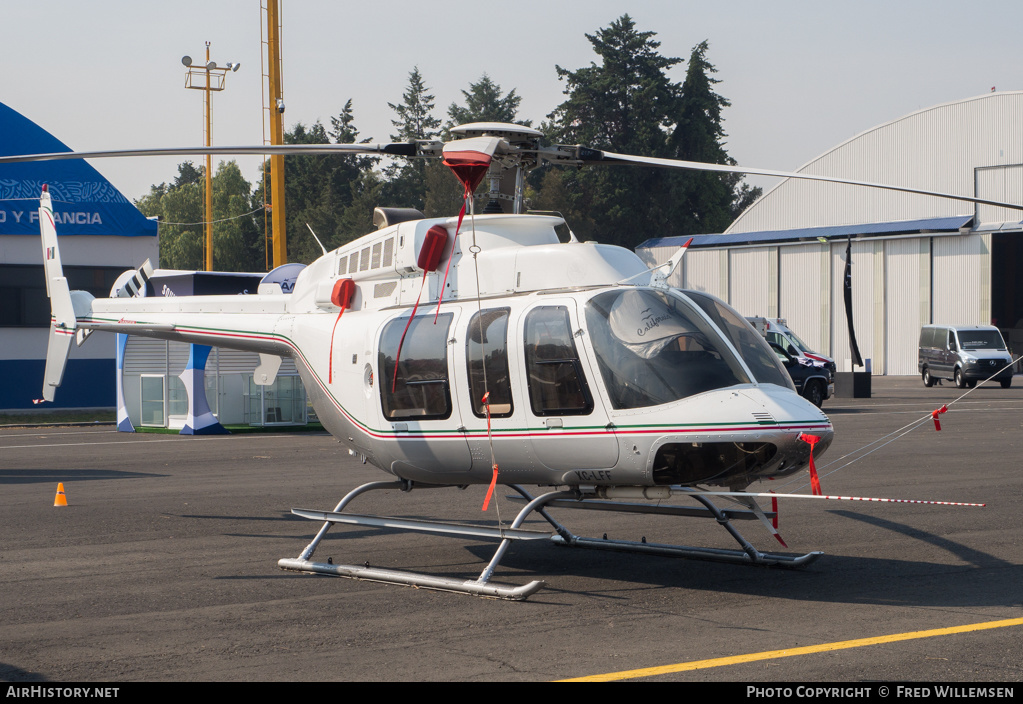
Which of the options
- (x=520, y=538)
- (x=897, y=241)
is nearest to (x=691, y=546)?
(x=520, y=538)

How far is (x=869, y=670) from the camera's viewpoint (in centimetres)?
551

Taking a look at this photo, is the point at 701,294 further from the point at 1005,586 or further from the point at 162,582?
the point at 162,582

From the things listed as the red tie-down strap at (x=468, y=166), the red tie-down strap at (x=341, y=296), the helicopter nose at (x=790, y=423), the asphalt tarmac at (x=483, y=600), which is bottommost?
the asphalt tarmac at (x=483, y=600)

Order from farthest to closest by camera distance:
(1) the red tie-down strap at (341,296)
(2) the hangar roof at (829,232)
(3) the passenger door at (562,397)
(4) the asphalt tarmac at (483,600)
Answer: (2) the hangar roof at (829,232) → (1) the red tie-down strap at (341,296) → (3) the passenger door at (562,397) → (4) the asphalt tarmac at (483,600)

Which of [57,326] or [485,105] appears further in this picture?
[485,105]

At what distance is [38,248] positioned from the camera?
30.2 metres

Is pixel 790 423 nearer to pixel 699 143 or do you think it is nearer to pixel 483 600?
pixel 483 600

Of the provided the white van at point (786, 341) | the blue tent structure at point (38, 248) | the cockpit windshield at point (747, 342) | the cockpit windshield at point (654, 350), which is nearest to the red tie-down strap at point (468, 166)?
the cockpit windshield at point (654, 350)

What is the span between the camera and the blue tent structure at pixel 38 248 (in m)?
29.5

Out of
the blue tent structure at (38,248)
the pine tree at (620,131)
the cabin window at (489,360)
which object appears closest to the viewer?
the cabin window at (489,360)

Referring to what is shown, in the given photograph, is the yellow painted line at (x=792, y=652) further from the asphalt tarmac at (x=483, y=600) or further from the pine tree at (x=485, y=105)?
the pine tree at (x=485, y=105)

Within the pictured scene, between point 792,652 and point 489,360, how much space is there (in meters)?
3.20

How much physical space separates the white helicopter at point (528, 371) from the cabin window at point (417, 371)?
1cm

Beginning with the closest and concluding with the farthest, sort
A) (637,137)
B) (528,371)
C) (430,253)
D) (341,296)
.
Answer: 1. (528,371)
2. (430,253)
3. (341,296)
4. (637,137)
